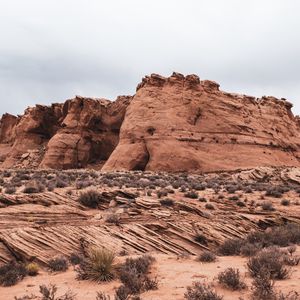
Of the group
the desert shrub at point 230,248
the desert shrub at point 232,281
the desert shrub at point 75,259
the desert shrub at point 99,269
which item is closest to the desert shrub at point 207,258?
the desert shrub at point 230,248

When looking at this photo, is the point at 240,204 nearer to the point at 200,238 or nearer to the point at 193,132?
the point at 200,238

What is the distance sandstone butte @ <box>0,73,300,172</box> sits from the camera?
1505 inches

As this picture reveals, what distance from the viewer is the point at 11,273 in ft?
26.6

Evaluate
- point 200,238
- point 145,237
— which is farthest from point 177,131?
point 145,237

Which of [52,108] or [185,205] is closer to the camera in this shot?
[185,205]

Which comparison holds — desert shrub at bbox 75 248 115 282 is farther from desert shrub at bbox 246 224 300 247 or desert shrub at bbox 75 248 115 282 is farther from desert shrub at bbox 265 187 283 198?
desert shrub at bbox 265 187 283 198

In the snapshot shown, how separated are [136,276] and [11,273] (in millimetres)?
2887

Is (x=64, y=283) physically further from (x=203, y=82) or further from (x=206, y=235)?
(x=203, y=82)

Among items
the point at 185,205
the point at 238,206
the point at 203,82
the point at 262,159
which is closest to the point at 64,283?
the point at 185,205

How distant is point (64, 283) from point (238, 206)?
9340mm

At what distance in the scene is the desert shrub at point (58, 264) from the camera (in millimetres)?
8712

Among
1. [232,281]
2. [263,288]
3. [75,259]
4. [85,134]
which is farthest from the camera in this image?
[85,134]

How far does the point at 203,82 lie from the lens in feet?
140

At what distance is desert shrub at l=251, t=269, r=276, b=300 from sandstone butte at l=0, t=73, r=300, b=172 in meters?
29.8
